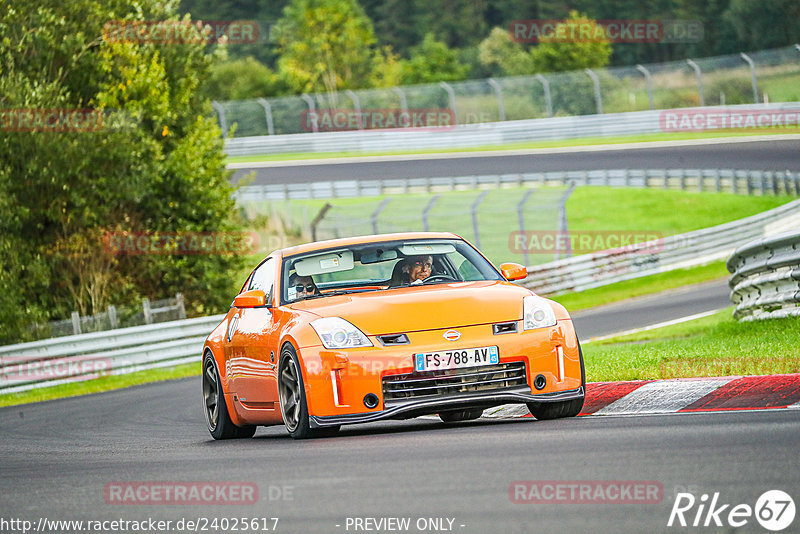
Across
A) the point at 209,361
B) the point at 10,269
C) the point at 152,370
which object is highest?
the point at 209,361

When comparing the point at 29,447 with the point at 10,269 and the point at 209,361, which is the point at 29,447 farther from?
the point at 10,269

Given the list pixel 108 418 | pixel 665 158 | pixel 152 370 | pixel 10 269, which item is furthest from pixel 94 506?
pixel 665 158

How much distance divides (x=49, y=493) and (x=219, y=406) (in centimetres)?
332

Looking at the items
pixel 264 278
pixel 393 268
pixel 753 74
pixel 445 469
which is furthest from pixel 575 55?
pixel 445 469

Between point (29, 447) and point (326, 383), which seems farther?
point (29, 447)

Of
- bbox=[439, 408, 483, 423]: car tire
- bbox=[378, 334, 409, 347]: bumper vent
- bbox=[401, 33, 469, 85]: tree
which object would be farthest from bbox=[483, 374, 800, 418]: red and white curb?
bbox=[401, 33, 469, 85]: tree

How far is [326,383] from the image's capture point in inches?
322

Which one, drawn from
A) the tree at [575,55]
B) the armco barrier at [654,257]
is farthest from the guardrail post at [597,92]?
the tree at [575,55]

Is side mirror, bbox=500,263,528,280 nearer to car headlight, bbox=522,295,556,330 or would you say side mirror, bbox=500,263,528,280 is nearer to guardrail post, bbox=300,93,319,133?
car headlight, bbox=522,295,556,330

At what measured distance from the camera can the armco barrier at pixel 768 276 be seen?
12938 mm

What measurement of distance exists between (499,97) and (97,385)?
3019 cm

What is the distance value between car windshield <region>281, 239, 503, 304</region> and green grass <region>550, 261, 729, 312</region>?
18.4 metres

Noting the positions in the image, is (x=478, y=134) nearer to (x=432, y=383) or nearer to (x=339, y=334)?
(x=339, y=334)

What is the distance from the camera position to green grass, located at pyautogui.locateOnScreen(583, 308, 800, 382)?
9938 millimetres
